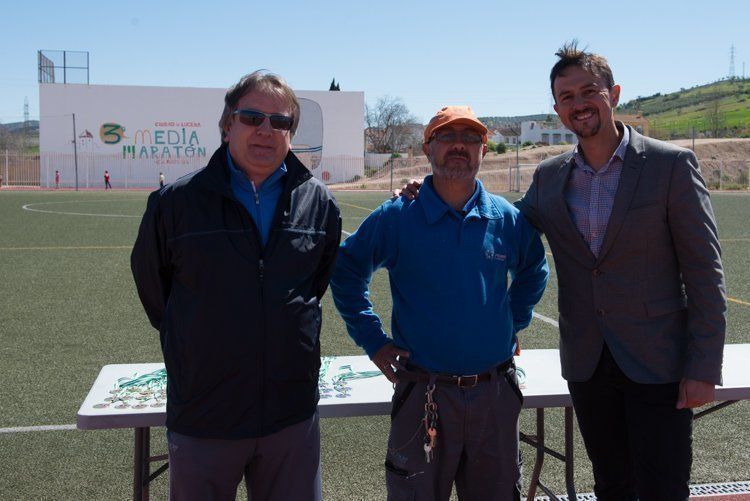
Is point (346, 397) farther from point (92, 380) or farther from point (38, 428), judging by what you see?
point (92, 380)

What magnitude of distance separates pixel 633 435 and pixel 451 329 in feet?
2.64

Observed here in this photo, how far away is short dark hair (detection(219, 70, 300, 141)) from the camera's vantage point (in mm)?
2598

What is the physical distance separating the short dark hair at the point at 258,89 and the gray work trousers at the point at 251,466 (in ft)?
3.53

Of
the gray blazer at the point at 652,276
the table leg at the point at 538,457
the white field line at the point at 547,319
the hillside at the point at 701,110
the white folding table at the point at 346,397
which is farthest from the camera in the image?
the hillside at the point at 701,110

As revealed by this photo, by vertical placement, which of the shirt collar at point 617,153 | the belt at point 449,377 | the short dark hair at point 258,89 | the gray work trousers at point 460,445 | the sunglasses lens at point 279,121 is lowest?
the gray work trousers at point 460,445

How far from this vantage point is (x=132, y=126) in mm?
56344

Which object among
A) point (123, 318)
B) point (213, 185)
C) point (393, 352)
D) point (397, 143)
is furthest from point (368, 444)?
point (397, 143)

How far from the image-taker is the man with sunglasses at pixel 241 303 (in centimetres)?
247

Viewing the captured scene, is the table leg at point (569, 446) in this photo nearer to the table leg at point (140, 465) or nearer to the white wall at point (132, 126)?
the table leg at point (140, 465)

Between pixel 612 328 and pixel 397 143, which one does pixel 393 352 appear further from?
pixel 397 143

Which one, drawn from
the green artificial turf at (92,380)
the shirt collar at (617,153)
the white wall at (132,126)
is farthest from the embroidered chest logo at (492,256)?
the white wall at (132,126)

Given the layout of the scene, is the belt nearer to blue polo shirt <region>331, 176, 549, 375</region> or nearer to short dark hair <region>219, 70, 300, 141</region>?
blue polo shirt <region>331, 176, 549, 375</region>

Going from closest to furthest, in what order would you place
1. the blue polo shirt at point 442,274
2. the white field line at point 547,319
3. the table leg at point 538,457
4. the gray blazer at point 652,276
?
the gray blazer at point 652,276 → the blue polo shirt at point 442,274 → the table leg at point 538,457 → the white field line at point 547,319

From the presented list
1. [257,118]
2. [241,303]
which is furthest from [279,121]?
[241,303]
